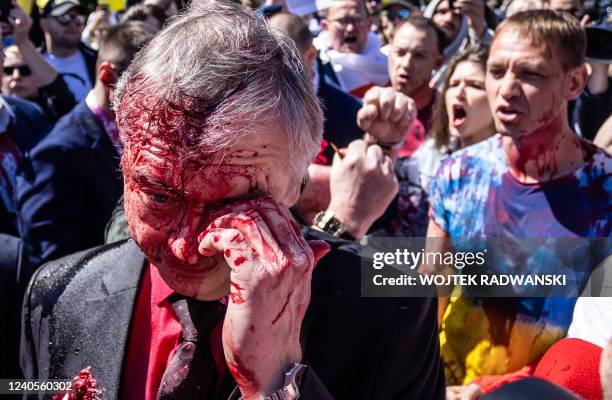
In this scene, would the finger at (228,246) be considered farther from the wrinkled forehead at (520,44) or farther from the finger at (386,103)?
the wrinkled forehead at (520,44)

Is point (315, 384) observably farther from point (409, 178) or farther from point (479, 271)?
point (409, 178)

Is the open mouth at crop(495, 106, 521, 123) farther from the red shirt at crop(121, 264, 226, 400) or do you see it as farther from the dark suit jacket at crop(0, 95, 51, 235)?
the dark suit jacket at crop(0, 95, 51, 235)

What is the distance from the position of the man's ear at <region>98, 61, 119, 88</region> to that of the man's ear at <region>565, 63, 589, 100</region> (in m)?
2.05

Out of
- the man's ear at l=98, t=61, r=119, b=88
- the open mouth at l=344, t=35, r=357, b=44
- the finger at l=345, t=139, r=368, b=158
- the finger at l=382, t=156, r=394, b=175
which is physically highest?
the finger at l=345, t=139, r=368, b=158

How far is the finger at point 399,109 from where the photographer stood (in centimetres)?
266

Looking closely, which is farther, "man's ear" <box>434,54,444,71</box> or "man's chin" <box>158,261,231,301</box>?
"man's ear" <box>434,54,444,71</box>

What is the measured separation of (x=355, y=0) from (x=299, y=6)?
0.45 meters

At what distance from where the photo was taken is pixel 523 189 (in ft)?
10.00

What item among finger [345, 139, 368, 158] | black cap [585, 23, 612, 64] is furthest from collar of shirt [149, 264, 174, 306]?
black cap [585, 23, 612, 64]

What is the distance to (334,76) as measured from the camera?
588cm

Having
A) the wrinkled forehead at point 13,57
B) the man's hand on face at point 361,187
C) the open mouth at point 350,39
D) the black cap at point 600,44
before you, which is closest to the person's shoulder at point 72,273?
the man's hand on face at point 361,187

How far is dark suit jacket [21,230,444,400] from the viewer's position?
1714 mm

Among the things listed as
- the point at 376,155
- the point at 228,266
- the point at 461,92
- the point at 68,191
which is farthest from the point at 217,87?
the point at 461,92

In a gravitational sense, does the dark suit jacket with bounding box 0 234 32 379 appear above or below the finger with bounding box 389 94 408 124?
below
